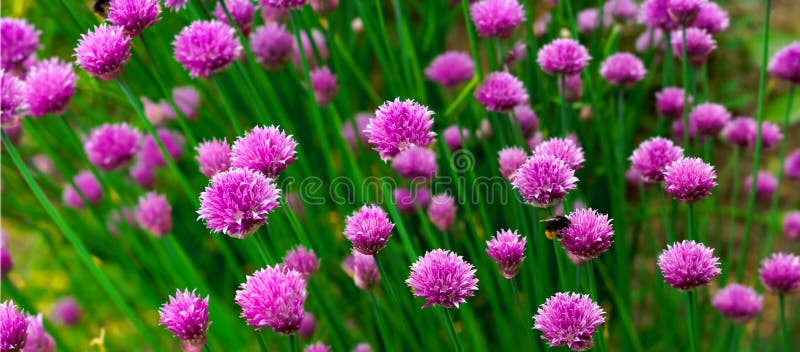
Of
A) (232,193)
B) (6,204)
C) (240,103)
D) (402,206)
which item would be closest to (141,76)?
(240,103)

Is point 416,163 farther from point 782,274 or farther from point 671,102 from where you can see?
point 782,274

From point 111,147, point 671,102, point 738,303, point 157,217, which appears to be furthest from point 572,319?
point 111,147

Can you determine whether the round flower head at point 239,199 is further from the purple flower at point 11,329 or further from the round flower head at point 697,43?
the round flower head at point 697,43

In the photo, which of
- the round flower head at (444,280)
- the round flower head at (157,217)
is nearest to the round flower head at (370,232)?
the round flower head at (444,280)

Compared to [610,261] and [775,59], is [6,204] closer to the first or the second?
[610,261]

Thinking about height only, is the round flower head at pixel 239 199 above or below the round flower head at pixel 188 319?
above

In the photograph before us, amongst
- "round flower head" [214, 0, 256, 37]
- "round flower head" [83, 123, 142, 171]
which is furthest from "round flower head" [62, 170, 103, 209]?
"round flower head" [214, 0, 256, 37]

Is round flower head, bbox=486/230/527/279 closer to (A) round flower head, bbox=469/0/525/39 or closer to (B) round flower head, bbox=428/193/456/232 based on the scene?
(B) round flower head, bbox=428/193/456/232
